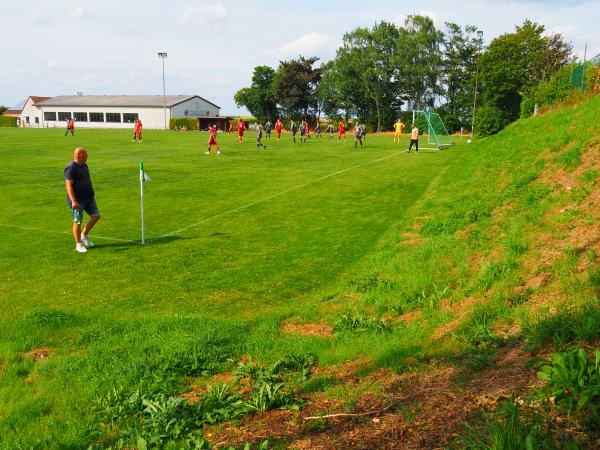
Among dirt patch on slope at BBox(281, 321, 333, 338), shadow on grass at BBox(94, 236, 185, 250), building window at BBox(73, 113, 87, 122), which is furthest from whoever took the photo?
building window at BBox(73, 113, 87, 122)

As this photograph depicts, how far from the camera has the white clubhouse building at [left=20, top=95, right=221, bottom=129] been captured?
3541 inches

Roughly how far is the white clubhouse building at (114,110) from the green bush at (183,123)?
4612 mm

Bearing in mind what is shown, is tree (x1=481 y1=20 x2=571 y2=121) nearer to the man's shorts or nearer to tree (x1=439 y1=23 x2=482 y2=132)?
tree (x1=439 y1=23 x2=482 y2=132)

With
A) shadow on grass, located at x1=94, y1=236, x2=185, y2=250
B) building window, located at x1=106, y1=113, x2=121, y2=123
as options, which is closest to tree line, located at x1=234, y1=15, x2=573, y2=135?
building window, located at x1=106, y1=113, x2=121, y2=123

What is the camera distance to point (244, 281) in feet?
27.4

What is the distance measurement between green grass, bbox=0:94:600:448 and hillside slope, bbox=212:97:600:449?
47mm

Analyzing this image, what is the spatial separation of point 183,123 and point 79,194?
74.7m

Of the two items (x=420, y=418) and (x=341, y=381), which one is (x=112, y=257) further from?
(x=420, y=418)

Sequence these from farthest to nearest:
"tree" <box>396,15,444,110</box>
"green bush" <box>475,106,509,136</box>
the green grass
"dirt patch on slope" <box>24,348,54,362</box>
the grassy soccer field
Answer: "tree" <box>396,15,444,110</box>
"green bush" <box>475,106,509,136</box>
"dirt patch on slope" <box>24,348,54,362</box>
the grassy soccer field
the green grass

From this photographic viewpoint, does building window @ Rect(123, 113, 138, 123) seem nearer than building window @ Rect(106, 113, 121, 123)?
Yes

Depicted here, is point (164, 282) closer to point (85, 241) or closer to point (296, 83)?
point (85, 241)

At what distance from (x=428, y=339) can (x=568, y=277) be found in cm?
165

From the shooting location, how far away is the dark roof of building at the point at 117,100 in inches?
3622

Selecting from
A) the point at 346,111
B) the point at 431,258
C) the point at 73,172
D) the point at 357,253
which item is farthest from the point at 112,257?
the point at 346,111
